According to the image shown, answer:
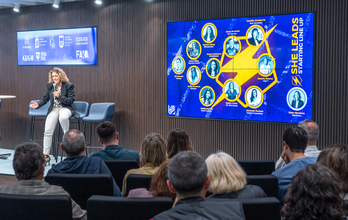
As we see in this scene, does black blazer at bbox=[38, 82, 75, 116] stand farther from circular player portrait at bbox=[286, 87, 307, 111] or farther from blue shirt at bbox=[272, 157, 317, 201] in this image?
blue shirt at bbox=[272, 157, 317, 201]

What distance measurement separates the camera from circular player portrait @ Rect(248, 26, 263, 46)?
6.37 metres

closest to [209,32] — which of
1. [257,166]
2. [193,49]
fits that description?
[193,49]

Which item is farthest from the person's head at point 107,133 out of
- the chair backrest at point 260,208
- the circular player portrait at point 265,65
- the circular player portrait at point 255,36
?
the circular player portrait at point 255,36

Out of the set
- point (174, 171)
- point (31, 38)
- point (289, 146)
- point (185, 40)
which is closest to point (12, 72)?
point (31, 38)

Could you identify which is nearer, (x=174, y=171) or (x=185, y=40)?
(x=174, y=171)

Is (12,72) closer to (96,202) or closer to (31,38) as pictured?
(31,38)

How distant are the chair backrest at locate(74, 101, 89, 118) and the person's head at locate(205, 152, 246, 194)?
5.58m

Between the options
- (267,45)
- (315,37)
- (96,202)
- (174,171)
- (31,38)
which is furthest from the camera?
(31,38)

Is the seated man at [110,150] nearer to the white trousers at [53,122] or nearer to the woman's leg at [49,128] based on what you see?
the white trousers at [53,122]

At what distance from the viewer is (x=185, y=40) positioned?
7.05 metres

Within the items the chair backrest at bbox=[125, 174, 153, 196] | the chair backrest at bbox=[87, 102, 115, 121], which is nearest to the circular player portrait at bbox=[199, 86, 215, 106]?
the chair backrest at bbox=[87, 102, 115, 121]

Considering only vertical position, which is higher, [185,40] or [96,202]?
[185,40]

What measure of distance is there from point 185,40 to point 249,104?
165 centimetres

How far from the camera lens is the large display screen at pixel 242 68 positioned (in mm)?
6086
